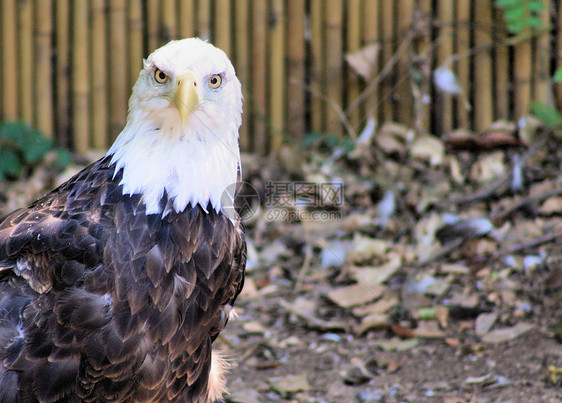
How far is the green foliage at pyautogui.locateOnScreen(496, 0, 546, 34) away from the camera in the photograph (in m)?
4.77

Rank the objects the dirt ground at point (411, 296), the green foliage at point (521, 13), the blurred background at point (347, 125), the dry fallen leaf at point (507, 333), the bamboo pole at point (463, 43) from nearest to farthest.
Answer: the dirt ground at point (411, 296)
the dry fallen leaf at point (507, 333)
the blurred background at point (347, 125)
the green foliage at point (521, 13)
the bamboo pole at point (463, 43)

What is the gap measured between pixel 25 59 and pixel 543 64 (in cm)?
324

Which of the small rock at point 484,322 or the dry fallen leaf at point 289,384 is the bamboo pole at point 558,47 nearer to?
the small rock at point 484,322

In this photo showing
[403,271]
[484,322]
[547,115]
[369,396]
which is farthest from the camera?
[547,115]

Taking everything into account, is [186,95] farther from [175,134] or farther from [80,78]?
[80,78]

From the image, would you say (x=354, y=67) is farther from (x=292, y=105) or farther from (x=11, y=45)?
(x=11, y=45)

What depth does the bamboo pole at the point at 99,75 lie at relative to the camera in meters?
5.16


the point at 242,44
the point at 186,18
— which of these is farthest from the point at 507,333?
the point at 186,18

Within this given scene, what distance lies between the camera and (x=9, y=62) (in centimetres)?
523

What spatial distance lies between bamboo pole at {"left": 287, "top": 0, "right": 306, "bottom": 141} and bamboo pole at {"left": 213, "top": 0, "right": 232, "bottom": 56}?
15.0 inches

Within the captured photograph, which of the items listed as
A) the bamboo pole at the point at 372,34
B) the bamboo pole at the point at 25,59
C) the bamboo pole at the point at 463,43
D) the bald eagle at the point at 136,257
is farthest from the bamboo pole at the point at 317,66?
the bald eagle at the point at 136,257

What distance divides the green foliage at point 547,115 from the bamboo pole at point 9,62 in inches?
129

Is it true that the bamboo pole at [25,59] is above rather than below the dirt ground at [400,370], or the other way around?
above

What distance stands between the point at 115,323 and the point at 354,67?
9.71 ft
